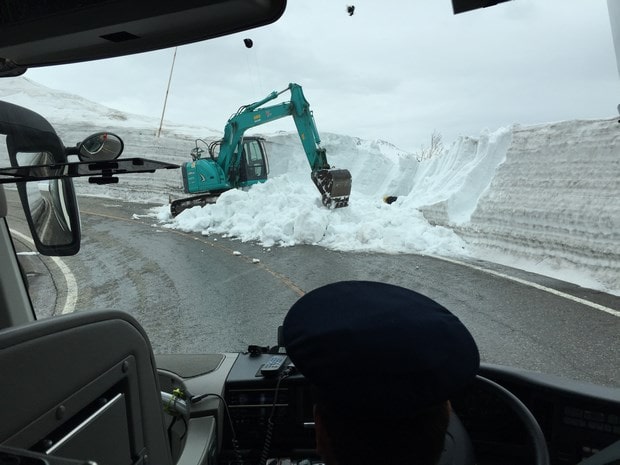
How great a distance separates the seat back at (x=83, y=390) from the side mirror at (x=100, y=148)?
21.1 inches

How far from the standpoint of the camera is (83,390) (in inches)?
48.8

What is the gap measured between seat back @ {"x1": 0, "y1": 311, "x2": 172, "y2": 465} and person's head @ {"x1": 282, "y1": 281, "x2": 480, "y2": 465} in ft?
1.95

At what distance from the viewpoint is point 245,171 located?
1664cm

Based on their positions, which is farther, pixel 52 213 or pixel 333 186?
pixel 333 186

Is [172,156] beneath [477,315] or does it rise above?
above

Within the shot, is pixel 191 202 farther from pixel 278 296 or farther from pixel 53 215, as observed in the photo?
pixel 53 215

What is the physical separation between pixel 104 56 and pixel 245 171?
1513 centimetres

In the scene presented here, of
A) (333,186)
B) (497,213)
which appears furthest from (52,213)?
(333,186)

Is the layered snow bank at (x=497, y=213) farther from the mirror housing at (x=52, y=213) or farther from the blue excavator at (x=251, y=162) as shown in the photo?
the mirror housing at (x=52, y=213)

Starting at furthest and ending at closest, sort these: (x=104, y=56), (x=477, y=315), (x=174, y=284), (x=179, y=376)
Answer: (x=174, y=284) < (x=477, y=315) < (x=179, y=376) < (x=104, y=56)

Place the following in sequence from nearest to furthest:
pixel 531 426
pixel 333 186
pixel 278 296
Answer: pixel 531 426 < pixel 278 296 < pixel 333 186

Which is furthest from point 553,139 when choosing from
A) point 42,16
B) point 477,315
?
point 42,16

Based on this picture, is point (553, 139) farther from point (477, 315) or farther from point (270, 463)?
point (270, 463)

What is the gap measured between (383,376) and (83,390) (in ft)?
2.76
